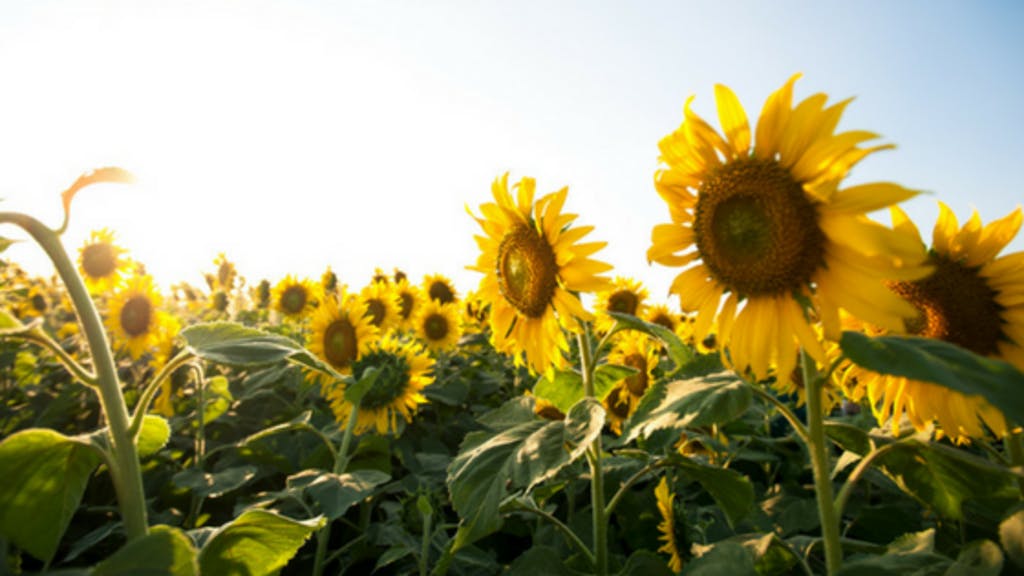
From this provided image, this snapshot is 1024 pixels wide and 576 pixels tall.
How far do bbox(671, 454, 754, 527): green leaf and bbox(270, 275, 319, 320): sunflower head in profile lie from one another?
617cm

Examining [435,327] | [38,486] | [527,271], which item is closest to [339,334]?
[435,327]

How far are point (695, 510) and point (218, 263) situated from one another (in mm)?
9005

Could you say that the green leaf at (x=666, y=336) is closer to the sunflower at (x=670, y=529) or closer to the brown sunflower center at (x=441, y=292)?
the sunflower at (x=670, y=529)

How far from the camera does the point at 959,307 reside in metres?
1.66

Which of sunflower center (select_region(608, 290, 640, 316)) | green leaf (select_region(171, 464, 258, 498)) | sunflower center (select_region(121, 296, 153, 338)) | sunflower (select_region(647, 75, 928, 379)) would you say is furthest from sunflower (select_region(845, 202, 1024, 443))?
sunflower center (select_region(121, 296, 153, 338))

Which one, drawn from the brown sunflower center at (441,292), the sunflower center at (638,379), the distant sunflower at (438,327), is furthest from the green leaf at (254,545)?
the brown sunflower center at (441,292)

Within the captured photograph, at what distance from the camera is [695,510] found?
3297 mm

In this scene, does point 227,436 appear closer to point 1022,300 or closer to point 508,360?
point 508,360

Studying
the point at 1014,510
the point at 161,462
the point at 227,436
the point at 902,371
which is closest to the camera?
the point at 902,371

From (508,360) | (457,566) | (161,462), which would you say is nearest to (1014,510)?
(457,566)

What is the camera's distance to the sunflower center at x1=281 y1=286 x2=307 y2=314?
24.2ft

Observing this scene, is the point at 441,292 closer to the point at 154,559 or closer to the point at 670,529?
the point at 670,529

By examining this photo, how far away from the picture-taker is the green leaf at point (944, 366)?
1011mm

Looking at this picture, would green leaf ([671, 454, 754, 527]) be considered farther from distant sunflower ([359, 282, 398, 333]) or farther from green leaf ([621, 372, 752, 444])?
distant sunflower ([359, 282, 398, 333])
